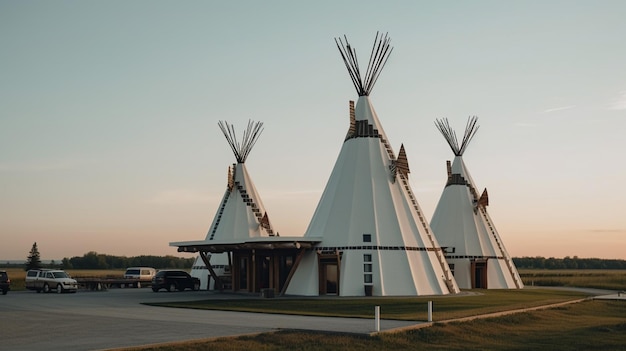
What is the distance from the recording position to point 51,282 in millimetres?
45156

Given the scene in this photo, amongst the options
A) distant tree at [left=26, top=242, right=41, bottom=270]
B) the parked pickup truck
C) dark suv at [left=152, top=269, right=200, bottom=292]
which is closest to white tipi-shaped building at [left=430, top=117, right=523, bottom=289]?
dark suv at [left=152, top=269, right=200, bottom=292]

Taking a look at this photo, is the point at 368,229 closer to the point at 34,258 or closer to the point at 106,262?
the point at 34,258

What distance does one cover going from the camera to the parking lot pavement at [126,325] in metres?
19.2

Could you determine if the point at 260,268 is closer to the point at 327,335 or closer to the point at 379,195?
the point at 379,195

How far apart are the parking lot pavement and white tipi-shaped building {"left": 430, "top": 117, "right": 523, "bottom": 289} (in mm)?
28746

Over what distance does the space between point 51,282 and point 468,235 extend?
30.5 metres

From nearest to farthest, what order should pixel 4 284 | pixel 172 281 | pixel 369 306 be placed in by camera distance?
pixel 369 306
pixel 4 284
pixel 172 281

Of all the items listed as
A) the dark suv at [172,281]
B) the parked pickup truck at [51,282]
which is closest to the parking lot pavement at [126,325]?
the parked pickup truck at [51,282]

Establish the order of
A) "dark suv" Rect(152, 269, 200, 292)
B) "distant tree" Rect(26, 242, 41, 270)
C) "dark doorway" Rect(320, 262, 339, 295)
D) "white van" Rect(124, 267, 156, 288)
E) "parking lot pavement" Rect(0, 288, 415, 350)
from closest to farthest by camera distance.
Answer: "parking lot pavement" Rect(0, 288, 415, 350) → "dark doorway" Rect(320, 262, 339, 295) → "dark suv" Rect(152, 269, 200, 292) → "white van" Rect(124, 267, 156, 288) → "distant tree" Rect(26, 242, 41, 270)

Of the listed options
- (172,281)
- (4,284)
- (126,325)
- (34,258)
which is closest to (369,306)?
(126,325)

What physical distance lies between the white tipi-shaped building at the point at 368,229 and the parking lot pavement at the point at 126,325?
11.8 metres

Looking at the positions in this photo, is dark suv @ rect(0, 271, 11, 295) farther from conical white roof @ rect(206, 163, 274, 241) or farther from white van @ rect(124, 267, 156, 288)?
conical white roof @ rect(206, 163, 274, 241)

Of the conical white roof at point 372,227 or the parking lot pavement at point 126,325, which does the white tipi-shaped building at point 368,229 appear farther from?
the parking lot pavement at point 126,325

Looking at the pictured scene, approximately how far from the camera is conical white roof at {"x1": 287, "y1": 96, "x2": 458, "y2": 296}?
39.3 meters
